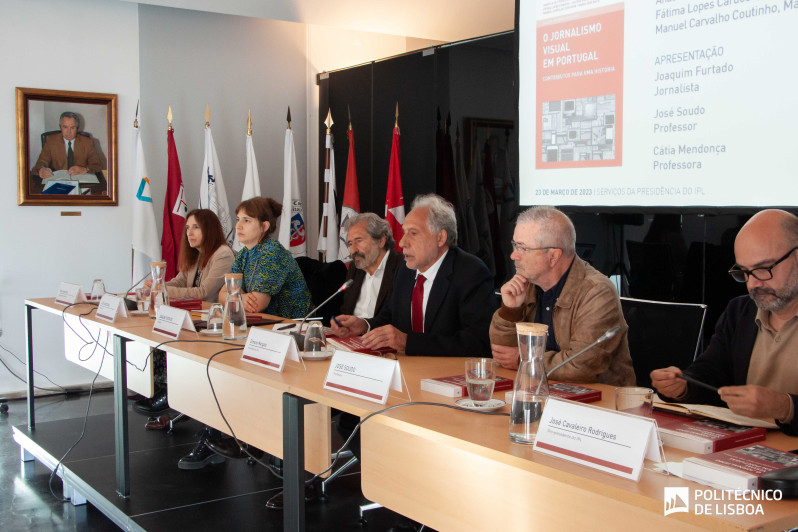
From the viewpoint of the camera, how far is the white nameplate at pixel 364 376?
1756mm

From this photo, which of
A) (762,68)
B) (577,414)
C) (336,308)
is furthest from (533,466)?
(336,308)

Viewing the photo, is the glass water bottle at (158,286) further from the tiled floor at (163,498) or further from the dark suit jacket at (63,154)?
the dark suit jacket at (63,154)

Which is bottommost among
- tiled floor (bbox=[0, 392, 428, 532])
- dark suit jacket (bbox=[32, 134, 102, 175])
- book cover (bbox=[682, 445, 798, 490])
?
tiled floor (bbox=[0, 392, 428, 532])

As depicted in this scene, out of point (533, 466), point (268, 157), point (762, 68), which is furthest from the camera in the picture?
point (268, 157)

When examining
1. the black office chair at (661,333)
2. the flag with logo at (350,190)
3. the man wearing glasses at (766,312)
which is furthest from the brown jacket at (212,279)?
the man wearing glasses at (766,312)

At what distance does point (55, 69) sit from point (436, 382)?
14.2 ft

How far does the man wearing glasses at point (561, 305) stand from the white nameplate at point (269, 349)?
23.4 inches

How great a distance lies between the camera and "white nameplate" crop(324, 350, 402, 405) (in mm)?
1756

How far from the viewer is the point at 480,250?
4.60m

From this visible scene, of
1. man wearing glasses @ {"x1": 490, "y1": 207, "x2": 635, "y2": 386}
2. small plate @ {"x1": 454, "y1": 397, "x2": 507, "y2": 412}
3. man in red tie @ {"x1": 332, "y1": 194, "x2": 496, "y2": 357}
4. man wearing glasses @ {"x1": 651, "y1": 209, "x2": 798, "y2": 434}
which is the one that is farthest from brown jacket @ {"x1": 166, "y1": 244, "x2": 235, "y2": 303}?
man wearing glasses @ {"x1": 651, "y1": 209, "x2": 798, "y2": 434}

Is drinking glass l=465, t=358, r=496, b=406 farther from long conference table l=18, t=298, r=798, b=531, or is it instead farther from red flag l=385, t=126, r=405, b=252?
red flag l=385, t=126, r=405, b=252

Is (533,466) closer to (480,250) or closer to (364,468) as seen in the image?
(364,468)

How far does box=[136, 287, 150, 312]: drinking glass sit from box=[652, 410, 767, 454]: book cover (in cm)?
257

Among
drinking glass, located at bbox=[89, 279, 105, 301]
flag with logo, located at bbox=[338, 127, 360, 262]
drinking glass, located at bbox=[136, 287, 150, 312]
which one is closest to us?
drinking glass, located at bbox=[136, 287, 150, 312]
